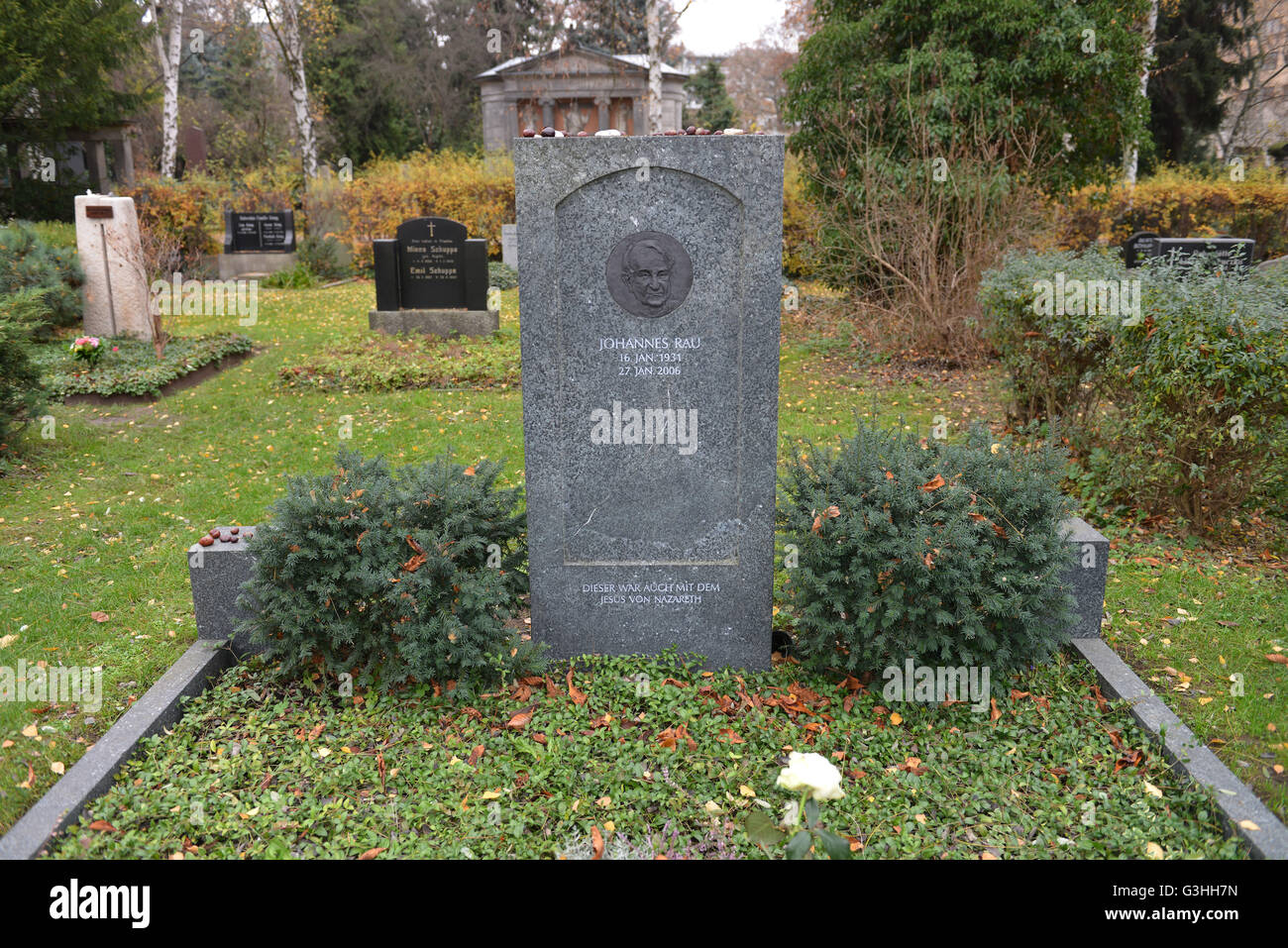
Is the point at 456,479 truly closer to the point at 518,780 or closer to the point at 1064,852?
the point at 518,780

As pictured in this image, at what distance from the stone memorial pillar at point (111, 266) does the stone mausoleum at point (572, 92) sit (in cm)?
2103

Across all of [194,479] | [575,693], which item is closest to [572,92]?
[194,479]

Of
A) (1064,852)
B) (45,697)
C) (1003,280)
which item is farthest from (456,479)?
(1003,280)

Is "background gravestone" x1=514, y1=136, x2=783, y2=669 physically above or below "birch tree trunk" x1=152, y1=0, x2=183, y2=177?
below

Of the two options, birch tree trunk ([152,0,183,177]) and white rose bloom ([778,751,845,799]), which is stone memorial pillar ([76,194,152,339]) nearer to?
birch tree trunk ([152,0,183,177])

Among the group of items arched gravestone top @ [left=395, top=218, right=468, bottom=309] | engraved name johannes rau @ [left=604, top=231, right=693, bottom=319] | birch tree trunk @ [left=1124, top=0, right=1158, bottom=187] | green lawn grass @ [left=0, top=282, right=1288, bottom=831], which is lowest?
green lawn grass @ [left=0, top=282, right=1288, bottom=831]

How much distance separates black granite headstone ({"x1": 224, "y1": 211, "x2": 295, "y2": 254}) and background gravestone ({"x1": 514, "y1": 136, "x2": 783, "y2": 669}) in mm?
18357

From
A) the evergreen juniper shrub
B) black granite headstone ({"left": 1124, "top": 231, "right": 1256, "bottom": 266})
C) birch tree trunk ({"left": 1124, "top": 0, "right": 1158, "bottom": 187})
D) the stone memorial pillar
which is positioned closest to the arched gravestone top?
the stone memorial pillar

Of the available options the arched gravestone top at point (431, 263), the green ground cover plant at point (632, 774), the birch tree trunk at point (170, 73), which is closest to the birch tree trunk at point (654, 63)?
the arched gravestone top at point (431, 263)

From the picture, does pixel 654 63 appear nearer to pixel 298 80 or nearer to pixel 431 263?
pixel 431 263

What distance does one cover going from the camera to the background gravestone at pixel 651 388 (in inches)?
149

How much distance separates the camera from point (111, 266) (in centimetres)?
1209

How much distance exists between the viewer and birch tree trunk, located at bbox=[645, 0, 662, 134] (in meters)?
17.2

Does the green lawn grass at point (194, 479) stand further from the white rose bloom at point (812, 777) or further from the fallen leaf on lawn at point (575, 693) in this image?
the white rose bloom at point (812, 777)
